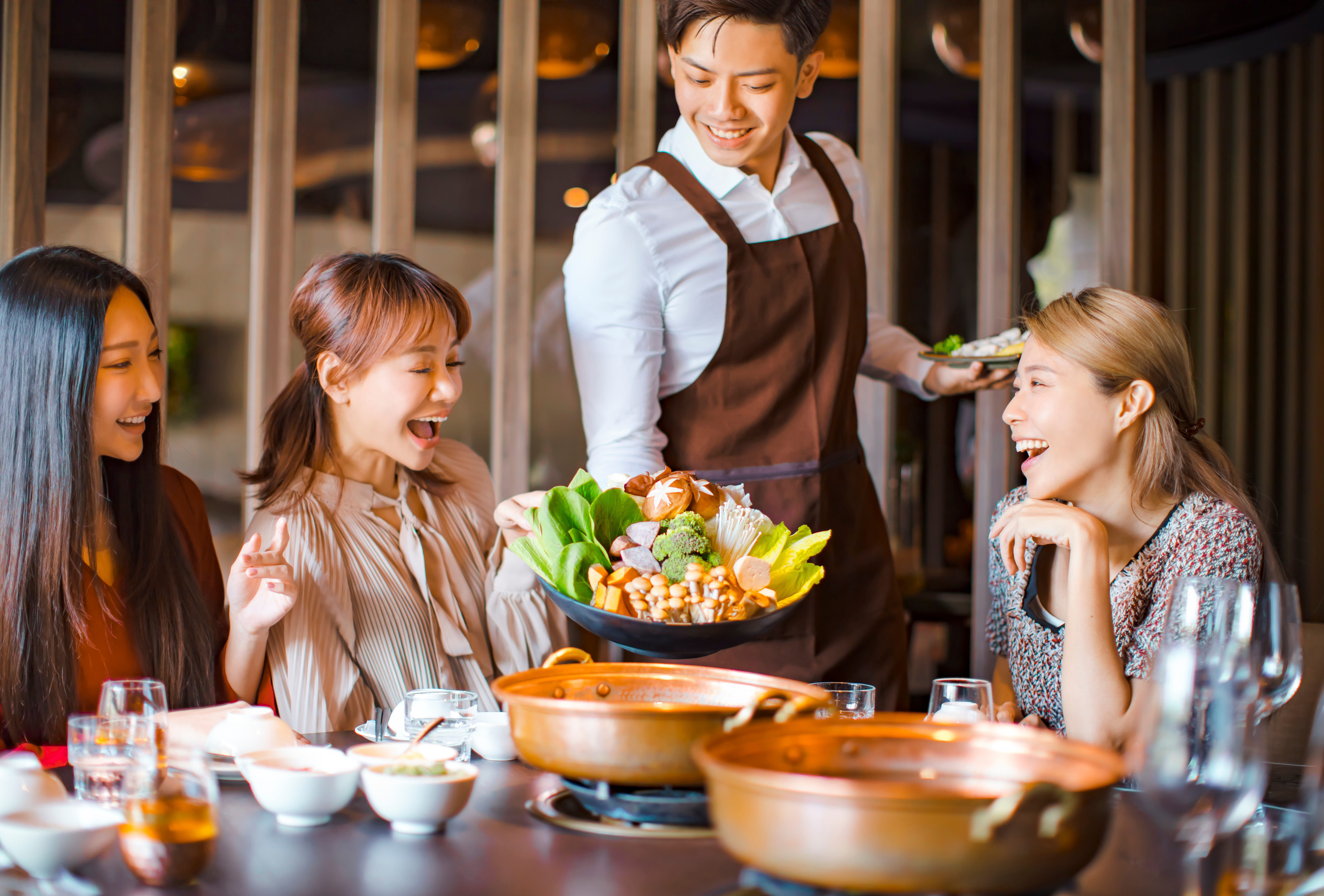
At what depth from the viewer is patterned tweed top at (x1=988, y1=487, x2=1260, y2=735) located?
1.83 meters

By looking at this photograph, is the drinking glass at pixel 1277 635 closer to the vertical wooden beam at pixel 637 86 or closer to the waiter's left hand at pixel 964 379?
the waiter's left hand at pixel 964 379

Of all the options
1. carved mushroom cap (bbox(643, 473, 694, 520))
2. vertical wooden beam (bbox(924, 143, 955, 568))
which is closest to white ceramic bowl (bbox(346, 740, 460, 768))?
carved mushroom cap (bbox(643, 473, 694, 520))

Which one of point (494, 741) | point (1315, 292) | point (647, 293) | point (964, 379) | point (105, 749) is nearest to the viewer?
point (105, 749)

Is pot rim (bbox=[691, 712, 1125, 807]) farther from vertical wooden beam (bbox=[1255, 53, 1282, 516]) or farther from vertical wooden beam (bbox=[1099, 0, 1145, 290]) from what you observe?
vertical wooden beam (bbox=[1255, 53, 1282, 516])

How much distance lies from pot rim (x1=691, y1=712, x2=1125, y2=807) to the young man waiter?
1186 mm

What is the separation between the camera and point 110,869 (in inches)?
39.9

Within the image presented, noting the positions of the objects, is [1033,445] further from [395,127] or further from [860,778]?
[395,127]

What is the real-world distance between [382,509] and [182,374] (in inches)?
38.2

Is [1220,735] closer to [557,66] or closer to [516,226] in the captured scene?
[516,226]

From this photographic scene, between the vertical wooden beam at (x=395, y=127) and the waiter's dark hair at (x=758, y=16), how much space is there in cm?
89

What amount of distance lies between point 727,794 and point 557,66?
2492 millimetres

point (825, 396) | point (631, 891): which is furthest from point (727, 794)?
point (825, 396)

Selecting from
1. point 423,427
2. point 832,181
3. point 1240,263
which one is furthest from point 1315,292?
point 423,427

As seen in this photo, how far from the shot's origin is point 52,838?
0.95 metres
